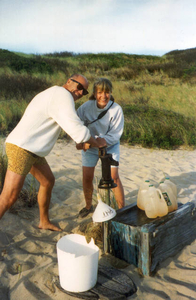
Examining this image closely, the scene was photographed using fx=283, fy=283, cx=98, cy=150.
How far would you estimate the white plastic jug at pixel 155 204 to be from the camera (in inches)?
108

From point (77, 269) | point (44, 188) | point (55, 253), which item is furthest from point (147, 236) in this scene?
point (44, 188)

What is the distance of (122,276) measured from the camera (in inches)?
99.0

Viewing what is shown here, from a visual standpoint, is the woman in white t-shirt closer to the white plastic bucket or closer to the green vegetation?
the white plastic bucket

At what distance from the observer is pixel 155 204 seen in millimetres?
2754

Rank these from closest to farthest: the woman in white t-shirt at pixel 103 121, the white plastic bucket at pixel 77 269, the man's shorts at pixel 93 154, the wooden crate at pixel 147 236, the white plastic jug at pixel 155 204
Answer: the white plastic bucket at pixel 77 269, the wooden crate at pixel 147 236, the white plastic jug at pixel 155 204, the woman in white t-shirt at pixel 103 121, the man's shorts at pixel 93 154

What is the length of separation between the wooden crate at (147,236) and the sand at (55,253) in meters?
0.10

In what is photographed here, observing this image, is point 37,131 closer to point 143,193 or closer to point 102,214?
point 102,214

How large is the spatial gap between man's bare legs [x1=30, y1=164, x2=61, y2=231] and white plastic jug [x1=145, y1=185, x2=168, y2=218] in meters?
1.15

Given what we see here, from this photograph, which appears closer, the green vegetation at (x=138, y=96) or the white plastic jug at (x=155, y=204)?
the white plastic jug at (x=155, y=204)

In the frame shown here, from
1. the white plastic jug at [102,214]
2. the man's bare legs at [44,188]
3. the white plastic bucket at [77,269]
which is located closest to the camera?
the white plastic bucket at [77,269]

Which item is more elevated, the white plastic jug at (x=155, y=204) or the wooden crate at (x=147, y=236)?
the white plastic jug at (x=155, y=204)

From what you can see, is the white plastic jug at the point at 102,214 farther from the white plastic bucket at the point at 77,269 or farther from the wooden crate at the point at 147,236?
the wooden crate at the point at 147,236

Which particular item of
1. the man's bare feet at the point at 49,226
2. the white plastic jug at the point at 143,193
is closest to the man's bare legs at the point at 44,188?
the man's bare feet at the point at 49,226

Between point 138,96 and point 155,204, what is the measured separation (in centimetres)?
1007
